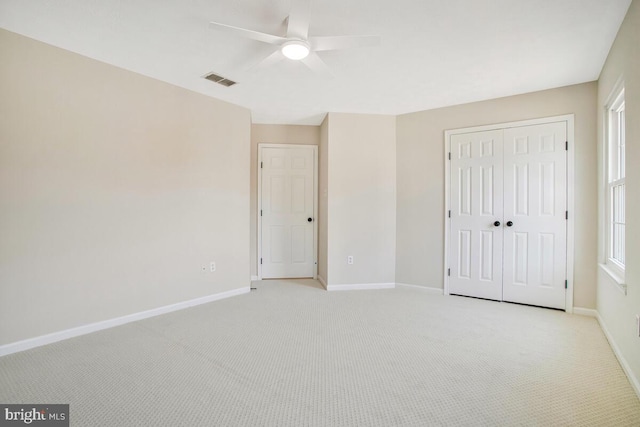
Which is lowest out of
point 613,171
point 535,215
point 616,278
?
point 616,278

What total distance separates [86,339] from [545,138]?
4.96 m

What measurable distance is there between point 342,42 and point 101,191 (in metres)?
2.46

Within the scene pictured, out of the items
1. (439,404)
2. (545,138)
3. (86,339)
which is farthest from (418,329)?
(86,339)

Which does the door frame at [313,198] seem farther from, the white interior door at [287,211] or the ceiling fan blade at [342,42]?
the ceiling fan blade at [342,42]

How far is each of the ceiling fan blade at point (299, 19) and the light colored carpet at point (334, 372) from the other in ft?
7.52

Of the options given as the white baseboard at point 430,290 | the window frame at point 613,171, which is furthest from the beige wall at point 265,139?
the window frame at point 613,171

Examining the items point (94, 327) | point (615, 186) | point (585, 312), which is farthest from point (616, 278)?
point (94, 327)

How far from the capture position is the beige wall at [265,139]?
4.92 meters

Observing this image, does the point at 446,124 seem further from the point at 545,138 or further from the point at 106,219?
the point at 106,219

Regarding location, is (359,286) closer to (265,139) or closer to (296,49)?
(265,139)

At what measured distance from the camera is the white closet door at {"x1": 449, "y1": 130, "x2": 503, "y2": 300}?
12.3ft

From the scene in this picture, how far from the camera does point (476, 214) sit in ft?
12.7

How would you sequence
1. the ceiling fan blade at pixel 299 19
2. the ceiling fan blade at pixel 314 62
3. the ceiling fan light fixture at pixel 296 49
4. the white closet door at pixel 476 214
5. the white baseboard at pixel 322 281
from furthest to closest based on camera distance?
the white baseboard at pixel 322 281
the white closet door at pixel 476 214
the ceiling fan blade at pixel 314 62
the ceiling fan light fixture at pixel 296 49
the ceiling fan blade at pixel 299 19

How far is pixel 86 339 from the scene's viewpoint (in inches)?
103
